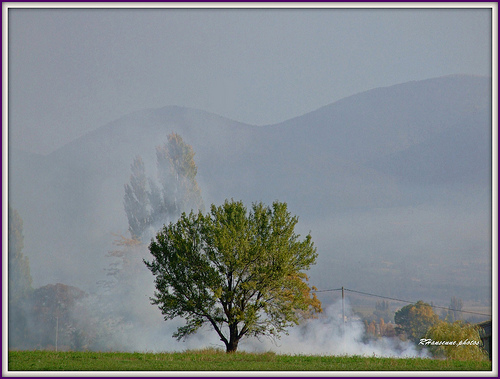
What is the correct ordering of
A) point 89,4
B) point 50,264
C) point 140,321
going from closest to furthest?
point 89,4 → point 140,321 → point 50,264

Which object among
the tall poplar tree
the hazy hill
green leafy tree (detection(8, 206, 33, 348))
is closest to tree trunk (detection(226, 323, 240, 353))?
the tall poplar tree

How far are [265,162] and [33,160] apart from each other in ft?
102

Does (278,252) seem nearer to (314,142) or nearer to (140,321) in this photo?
(140,321)

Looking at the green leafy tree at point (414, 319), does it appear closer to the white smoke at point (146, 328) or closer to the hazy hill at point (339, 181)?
the white smoke at point (146, 328)

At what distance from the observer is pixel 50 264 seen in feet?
200

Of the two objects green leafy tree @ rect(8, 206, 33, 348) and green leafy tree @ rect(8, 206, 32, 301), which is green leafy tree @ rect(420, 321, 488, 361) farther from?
green leafy tree @ rect(8, 206, 33, 348)

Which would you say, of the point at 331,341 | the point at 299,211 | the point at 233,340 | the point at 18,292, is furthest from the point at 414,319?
the point at 18,292

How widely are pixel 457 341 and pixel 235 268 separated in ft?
32.7

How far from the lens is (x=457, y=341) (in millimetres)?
25719

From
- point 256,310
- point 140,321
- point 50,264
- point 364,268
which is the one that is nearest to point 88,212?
point 50,264

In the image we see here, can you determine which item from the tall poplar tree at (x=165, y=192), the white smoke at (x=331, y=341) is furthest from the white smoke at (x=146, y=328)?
the tall poplar tree at (x=165, y=192)

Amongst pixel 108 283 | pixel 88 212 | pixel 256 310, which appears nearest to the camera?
pixel 256 310

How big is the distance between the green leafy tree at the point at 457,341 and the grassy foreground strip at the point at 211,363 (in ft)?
7.95

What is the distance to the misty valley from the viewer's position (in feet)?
→ 172
